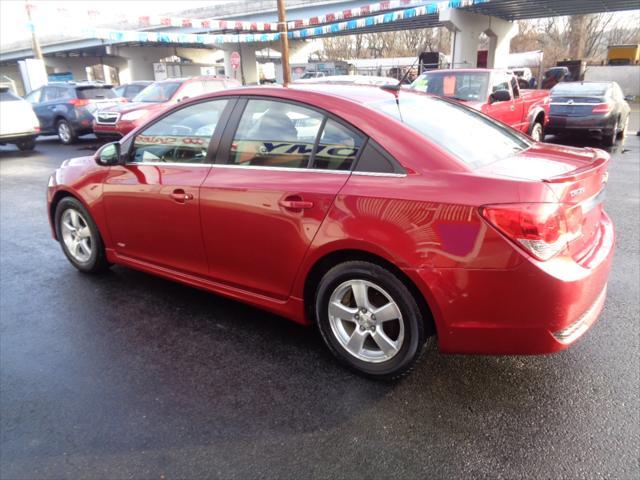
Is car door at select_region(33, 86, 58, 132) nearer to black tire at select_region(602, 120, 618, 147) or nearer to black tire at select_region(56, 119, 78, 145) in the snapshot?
black tire at select_region(56, 119, 78, 145)

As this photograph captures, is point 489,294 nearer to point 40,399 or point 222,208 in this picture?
point 222,208

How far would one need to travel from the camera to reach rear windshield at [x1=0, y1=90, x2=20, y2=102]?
1289 centimetres

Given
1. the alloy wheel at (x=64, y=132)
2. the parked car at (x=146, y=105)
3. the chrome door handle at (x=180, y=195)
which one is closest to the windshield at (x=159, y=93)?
the parked car at (x=146, y=105)

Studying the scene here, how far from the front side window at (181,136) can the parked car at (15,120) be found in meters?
11.2

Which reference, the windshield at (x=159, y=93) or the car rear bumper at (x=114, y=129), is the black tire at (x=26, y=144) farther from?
the windshield at (x=159, y=93)

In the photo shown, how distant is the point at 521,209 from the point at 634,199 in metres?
5.57

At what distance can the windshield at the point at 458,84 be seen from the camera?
31.3 ft

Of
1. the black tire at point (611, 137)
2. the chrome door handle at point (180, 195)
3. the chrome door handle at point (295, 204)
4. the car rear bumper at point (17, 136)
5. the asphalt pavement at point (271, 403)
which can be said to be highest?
the chrome door handle at point (295, 204)

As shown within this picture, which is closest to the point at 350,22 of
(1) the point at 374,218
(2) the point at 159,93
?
(2) the point at 159,93

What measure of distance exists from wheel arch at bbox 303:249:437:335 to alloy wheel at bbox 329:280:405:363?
0.12 metres

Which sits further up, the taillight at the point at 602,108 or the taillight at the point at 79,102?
the taillight at the point at 79,102

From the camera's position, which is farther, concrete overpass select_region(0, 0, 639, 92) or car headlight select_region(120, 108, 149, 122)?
concrete overpass select_region(0, 0, 639, 92)

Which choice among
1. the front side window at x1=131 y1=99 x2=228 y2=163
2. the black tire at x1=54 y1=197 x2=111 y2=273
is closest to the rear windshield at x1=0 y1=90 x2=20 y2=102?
the black tire at x1=54 y1=197 x2=111 y2=273

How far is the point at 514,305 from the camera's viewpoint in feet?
7.68
